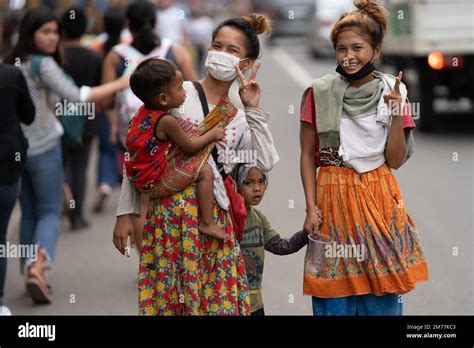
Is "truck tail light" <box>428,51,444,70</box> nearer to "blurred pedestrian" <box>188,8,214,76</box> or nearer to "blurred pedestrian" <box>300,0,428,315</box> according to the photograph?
"blurred pedestrian" <box>188,8,214,76</box>

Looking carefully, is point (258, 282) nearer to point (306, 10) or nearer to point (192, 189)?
point (192, 189)

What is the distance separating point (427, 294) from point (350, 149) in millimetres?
2743

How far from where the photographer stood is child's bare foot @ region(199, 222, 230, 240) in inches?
186

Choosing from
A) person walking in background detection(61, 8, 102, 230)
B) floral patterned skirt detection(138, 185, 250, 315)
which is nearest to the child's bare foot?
floral patterned skirt detection(138, 185, 250, 315)

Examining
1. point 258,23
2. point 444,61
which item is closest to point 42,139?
point 258,23

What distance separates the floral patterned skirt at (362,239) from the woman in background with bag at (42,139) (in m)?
2.55

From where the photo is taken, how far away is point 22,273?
26.9 ft

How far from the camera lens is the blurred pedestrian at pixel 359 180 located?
4.86 m

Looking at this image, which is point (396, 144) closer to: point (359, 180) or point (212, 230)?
point (359, 180)

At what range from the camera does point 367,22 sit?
488 centimetres

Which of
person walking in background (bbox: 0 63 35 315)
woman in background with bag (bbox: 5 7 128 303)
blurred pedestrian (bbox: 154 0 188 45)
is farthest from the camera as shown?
blurred pedestrian (bbox: 154 0 188 45)

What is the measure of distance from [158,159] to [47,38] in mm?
2825

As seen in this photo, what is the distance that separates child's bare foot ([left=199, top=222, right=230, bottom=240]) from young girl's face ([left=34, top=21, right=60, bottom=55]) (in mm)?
2935
